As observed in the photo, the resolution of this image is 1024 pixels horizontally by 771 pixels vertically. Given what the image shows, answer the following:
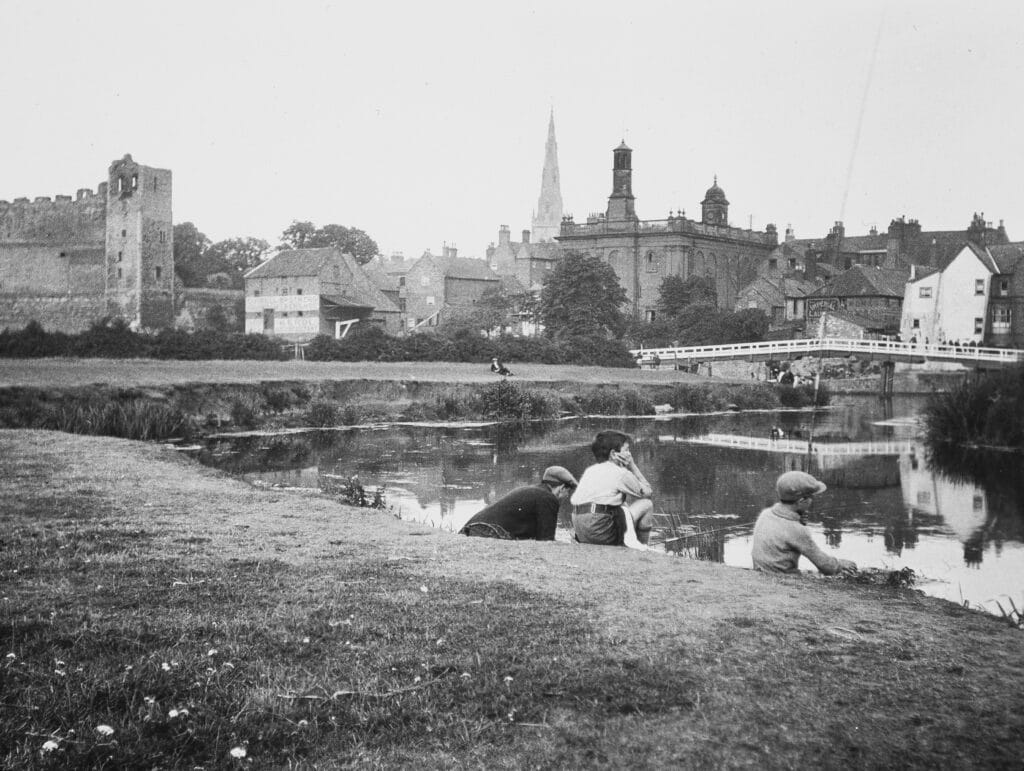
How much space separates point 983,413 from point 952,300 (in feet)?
162

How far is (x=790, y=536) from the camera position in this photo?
29.3 feet

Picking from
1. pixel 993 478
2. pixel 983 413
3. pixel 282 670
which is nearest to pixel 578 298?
pixel 983 413

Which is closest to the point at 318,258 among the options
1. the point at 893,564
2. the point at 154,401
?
the point at 154,401

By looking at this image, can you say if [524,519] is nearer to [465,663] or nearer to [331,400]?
[465,663]

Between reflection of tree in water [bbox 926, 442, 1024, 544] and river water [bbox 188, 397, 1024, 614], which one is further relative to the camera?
reflection of tree in water [bbox 926, 442, 1024, 544]

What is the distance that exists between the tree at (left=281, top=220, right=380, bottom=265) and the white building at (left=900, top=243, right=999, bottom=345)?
4923 cm

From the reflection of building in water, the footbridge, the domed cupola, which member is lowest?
the reflection of building in water

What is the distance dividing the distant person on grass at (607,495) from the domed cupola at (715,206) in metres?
96.7

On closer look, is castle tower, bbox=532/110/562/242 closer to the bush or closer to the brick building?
the brick building

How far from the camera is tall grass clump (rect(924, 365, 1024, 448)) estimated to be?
25656 mm

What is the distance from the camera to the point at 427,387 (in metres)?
36.0

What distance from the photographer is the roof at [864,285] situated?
73.9 m

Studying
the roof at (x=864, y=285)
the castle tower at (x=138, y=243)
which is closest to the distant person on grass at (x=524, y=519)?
the castle tower at (x=138, y=243)

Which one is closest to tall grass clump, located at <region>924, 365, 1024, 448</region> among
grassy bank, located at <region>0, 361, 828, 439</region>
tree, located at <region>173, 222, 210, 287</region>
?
grassy bank, located at <region>0, 361, 828, 439</region>
